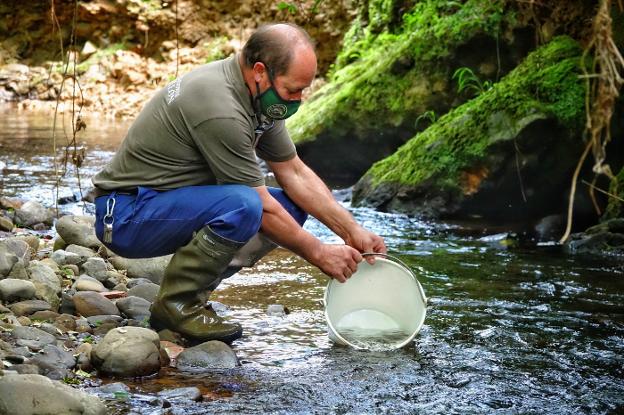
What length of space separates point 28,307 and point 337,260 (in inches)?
→ 53.8

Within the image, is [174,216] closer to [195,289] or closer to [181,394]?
[195,289]

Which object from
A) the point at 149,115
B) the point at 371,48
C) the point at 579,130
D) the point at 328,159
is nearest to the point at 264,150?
the point at 149,115

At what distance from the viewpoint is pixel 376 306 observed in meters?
3.90

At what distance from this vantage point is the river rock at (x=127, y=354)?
3176 mm

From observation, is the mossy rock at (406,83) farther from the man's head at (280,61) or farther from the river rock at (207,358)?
the river rock at (207,358)

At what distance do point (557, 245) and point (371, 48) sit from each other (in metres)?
5.46

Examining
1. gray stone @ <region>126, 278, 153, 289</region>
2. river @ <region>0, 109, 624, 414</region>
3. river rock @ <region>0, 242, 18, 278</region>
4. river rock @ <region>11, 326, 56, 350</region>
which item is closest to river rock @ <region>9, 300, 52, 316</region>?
river rock @ <region>0, 242, 18, 278</region>

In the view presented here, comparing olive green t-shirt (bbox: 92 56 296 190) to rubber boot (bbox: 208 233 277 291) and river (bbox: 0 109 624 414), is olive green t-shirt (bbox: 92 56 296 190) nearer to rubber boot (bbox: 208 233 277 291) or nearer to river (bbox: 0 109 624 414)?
rubber boot (bbox: 208 233 277 291)

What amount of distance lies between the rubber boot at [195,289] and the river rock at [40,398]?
0.93 metres

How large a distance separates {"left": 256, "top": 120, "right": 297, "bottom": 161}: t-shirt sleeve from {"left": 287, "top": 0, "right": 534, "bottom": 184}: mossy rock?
442 centimetres

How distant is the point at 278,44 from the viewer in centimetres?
343

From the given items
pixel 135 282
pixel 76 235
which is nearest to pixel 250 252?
pixel 135 282

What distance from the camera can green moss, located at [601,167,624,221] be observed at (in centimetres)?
607

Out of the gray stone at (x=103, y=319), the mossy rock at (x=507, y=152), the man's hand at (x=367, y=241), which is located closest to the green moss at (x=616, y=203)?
the mossy rock at (x=507, y=152)
